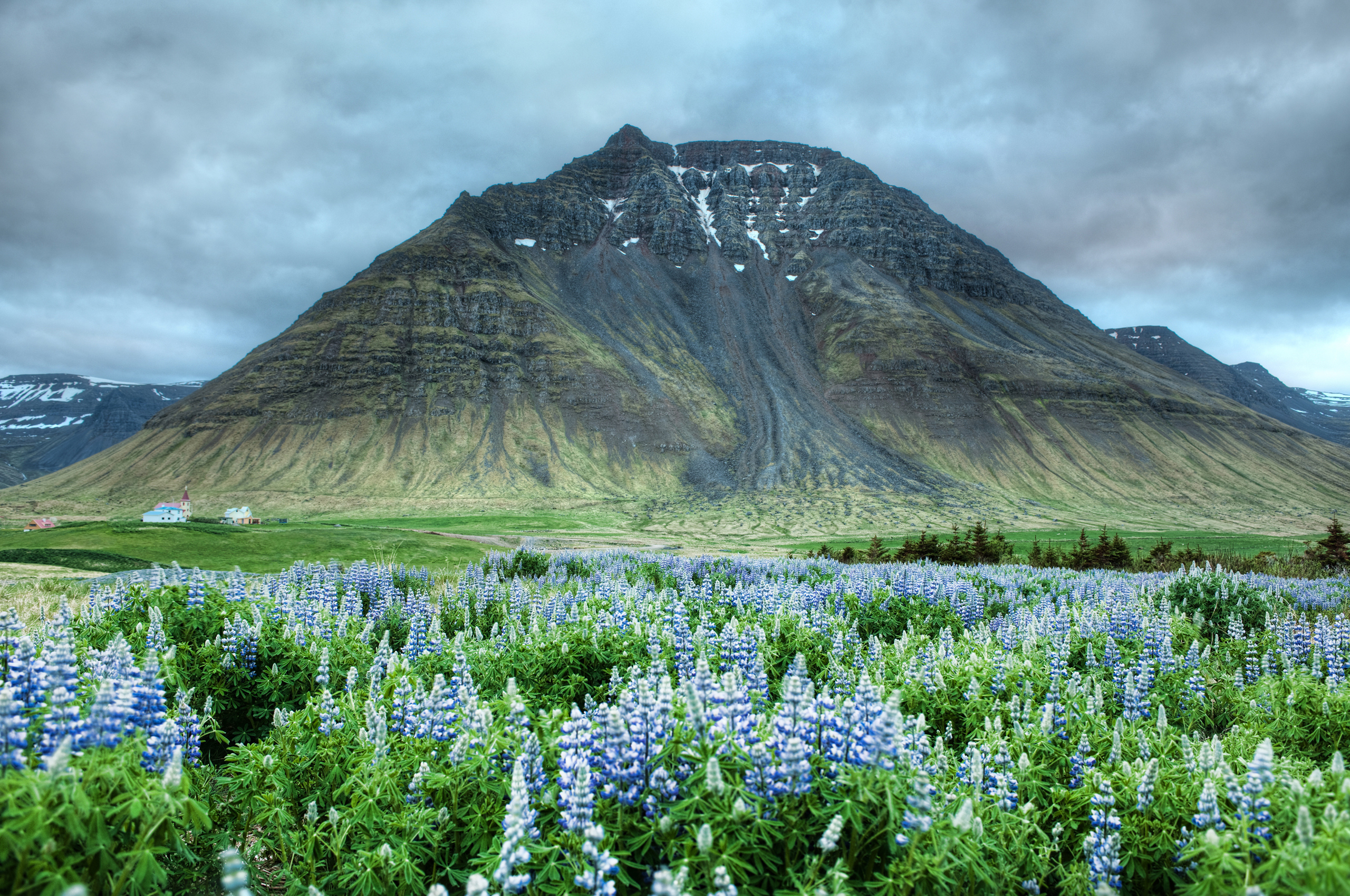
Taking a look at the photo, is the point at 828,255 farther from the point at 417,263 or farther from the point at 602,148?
the point at 417,263

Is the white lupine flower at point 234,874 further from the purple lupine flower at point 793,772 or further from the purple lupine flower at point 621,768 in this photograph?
the purple lupine flower at point 793,772

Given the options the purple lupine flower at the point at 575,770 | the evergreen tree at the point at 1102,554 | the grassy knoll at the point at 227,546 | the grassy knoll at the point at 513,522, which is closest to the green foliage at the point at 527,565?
the grassy knoll at the point at 227,546

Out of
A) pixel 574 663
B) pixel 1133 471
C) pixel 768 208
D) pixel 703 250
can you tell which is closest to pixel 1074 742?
pixel 574 663

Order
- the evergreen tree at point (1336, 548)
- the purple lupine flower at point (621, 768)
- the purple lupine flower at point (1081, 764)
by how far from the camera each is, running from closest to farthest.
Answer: the purple lupine flower at point (621, 768) → the purple lupine flower at point (1081, 764) → the evergreen tree at point (1336, 548)

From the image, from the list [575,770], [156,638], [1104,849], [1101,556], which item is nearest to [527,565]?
[156,638]

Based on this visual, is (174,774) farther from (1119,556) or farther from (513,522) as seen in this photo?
(513,522)

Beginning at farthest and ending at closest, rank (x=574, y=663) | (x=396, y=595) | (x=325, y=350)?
(x=325, y=350)
(x=396, y=595)
(x=574, y=663)
